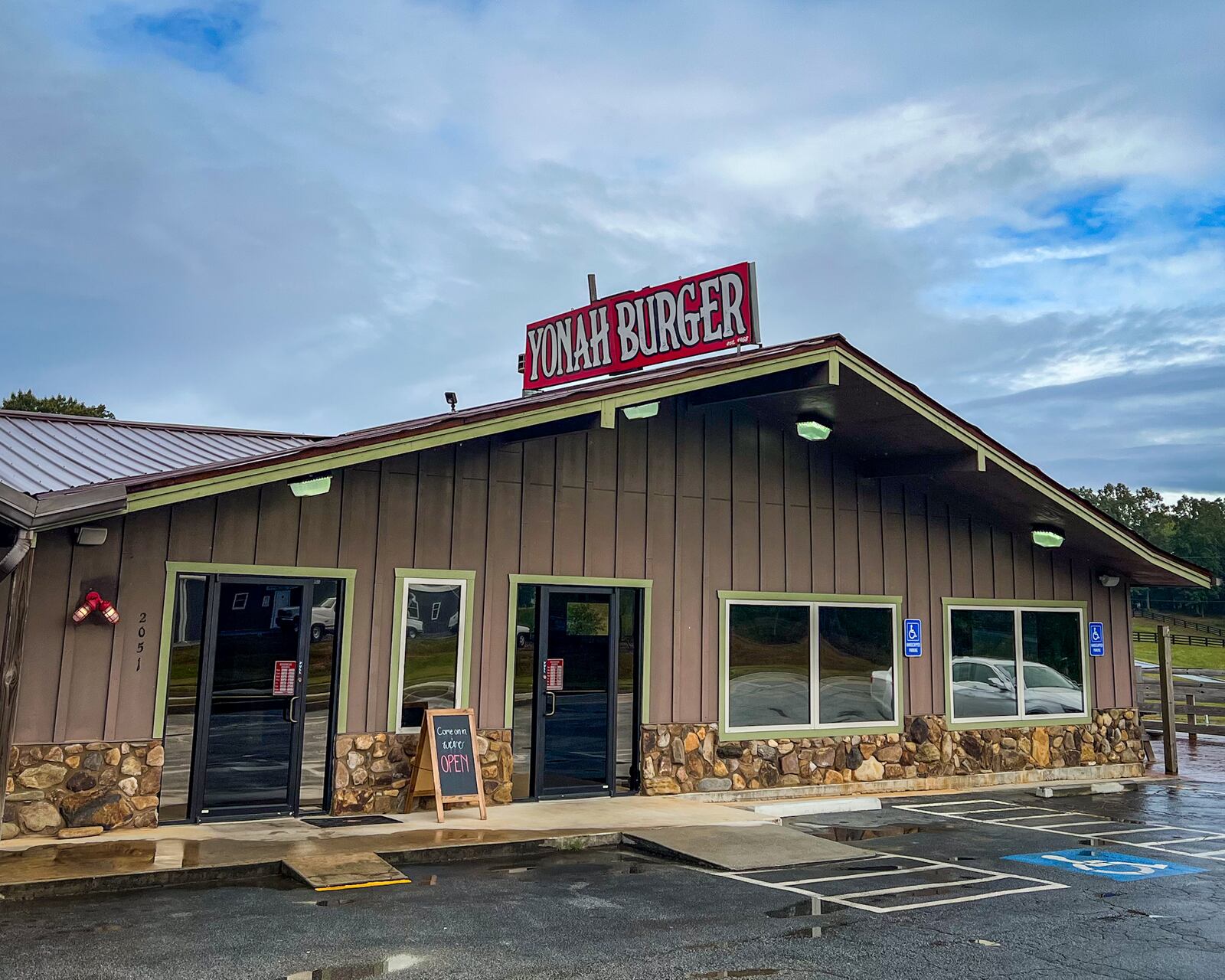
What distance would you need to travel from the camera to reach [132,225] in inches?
1245

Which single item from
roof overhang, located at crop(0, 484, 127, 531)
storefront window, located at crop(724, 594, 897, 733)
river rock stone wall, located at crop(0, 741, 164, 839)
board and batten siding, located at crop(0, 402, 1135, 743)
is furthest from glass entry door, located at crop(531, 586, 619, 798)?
roof overhang, located at crop(0, 484, 127, 531)

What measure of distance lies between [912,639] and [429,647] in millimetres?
6627

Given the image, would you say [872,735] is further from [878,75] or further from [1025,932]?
[878,75]

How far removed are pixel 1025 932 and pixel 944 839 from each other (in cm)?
355

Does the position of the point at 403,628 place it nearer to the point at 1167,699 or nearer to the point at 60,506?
the point at 60,506

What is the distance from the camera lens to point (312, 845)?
823cm

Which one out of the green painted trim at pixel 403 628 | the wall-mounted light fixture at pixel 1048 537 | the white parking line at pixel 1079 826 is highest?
the wall-mounted light fixture at pixel 1048 537

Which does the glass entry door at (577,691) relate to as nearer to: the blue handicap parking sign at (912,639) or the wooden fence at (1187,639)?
the blue handicap parking sign at (912,639)

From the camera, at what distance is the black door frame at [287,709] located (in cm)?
911

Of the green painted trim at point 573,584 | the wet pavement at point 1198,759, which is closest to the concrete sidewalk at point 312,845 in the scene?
the green painted trim at point 573,584

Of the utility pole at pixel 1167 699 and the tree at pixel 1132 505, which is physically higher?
the tree at pixel 1132 505

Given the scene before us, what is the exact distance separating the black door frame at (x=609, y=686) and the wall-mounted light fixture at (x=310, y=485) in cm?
272

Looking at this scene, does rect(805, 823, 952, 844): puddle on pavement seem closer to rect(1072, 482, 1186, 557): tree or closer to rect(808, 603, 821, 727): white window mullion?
rect(808, 603, 821, 727): white window mullion

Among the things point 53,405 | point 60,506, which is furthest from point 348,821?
point 53,405
